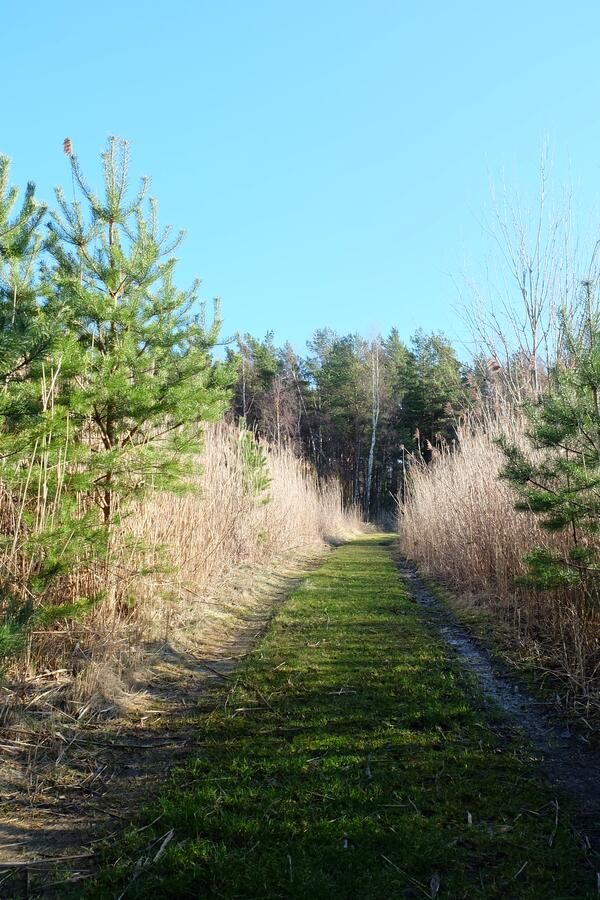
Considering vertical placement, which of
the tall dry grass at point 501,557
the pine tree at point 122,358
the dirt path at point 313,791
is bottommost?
the dirt path at point 313,791

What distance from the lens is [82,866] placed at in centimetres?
187

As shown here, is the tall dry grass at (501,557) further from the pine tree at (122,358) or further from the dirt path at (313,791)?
the pine tree at (122,358)

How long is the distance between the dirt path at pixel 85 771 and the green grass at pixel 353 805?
0.13m

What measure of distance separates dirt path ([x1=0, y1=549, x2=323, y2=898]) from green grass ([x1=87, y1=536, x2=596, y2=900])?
13 cm

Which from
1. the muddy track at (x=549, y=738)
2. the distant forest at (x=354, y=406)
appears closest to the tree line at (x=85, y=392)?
the muddy track at (x=549, y=738)

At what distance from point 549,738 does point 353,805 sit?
4.11 ft

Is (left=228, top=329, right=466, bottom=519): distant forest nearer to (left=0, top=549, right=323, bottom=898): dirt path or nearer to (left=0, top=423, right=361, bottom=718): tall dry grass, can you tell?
(left=0, top=423, right=361, bottom=718): tall dry grass

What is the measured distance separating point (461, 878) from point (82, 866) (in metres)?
1.19

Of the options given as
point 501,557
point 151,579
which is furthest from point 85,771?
point 501,557

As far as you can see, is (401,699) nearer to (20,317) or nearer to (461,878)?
(461,878)

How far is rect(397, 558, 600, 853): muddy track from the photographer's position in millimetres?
2176

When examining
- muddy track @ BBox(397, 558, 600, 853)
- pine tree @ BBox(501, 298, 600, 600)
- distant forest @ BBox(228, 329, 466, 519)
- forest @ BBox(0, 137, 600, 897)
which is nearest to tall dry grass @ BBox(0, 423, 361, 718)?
forest @ BBox(0, 137, 600, 897)

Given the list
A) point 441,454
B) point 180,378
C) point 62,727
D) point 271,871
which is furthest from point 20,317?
point 441,454

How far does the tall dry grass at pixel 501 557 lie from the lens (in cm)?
358
